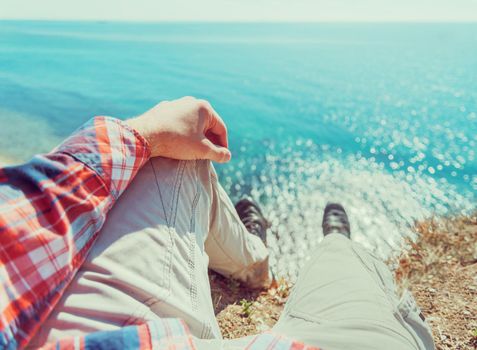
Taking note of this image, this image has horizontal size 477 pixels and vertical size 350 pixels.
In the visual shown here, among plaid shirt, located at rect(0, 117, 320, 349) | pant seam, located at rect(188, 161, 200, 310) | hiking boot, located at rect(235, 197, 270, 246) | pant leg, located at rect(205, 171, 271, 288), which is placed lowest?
hiking boot, located at rect(235, 197, 270, 246)

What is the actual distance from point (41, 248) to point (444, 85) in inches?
414

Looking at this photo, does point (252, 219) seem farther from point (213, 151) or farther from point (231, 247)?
point (213, 151)

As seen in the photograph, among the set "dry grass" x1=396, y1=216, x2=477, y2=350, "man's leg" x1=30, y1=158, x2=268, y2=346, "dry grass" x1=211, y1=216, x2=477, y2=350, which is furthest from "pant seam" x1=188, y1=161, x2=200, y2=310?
"dry grass" x1=396, y1=216, x2=477, y2=350

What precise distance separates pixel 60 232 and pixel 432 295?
7.33 feet

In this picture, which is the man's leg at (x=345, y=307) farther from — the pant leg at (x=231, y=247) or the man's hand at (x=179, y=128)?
the man's hand at (x=179, y=128)

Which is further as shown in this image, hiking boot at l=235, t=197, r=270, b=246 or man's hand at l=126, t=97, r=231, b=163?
hiking boot at l=235, t=197, r=270, b=246

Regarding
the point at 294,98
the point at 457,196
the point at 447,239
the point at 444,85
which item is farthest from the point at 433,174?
the point at 444,85

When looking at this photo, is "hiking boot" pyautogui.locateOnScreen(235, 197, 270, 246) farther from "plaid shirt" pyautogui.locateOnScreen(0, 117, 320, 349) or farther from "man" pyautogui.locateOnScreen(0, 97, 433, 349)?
"plaid shirt" pyautogui.locateOnScreen(0, 117, 320, 349)

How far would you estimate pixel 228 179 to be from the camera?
4.95 metres

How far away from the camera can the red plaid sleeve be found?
2.68 feet

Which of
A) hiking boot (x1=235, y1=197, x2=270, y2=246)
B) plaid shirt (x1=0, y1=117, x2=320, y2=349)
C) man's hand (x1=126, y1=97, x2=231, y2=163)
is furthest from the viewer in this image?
hiking boot (x1=235, y1=197, x2=270, y2=246)

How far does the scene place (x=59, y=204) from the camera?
972 millimetres

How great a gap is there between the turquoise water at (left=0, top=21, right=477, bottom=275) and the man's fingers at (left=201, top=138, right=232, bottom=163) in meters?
1.85

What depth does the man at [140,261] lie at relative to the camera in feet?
2.81
